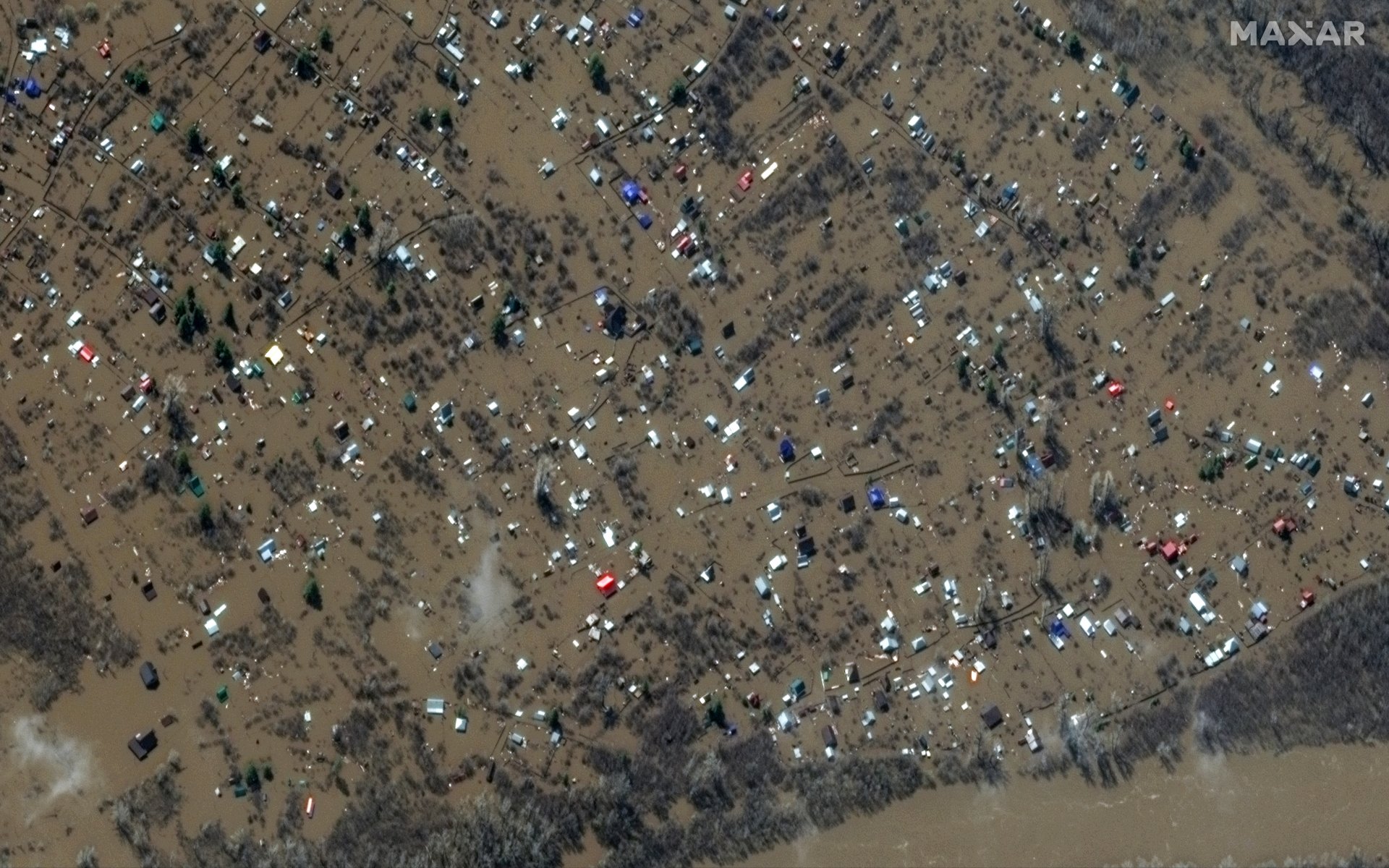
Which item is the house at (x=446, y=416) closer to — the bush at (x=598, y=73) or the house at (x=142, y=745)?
the bush at (x=598, y=73)

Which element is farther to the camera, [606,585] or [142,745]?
[606,585]

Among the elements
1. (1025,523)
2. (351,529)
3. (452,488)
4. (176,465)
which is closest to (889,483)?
(1025,523)

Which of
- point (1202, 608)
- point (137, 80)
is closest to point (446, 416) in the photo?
point (137, 80)

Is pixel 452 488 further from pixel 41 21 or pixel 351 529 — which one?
pixel 41 21

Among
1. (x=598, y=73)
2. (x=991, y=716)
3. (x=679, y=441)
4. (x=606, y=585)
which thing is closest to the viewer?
(x=606, y=585)

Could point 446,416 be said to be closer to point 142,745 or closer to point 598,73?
point 598,73

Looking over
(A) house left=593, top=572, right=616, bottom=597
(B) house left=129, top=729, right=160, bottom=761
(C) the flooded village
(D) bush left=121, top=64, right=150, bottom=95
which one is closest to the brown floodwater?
(C) the flooded village

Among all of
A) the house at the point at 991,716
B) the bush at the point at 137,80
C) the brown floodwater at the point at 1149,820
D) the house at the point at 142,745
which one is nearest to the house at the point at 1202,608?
the brown floodwater at the point at 1149,820
